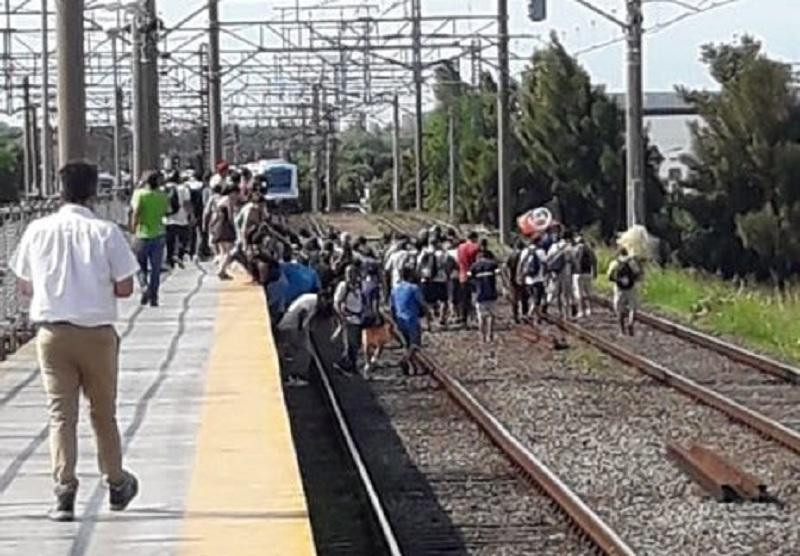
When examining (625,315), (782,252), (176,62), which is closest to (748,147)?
(782,252)

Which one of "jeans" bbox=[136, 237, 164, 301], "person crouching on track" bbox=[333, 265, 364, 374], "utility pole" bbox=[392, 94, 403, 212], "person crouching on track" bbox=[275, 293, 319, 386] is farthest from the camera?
"utility pole" bbox=[392, 94, 403, 212]

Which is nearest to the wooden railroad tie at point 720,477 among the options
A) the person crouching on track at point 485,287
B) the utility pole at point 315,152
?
the person crouching on track at point 485,287

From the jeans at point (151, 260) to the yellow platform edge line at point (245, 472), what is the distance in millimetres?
4279

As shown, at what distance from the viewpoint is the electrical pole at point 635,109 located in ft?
131

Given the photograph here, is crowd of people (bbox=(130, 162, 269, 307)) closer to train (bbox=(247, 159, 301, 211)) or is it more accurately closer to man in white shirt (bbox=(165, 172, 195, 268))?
man in white shirt (bbox=(165, 172, 195, 268))

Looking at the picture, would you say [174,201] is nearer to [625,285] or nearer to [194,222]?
[194,222]

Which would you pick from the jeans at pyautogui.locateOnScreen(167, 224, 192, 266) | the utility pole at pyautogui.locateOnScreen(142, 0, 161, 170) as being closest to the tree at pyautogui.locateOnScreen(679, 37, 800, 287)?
the jeans at pyautogui.locateOnScreen(167, 224, 192, 266)

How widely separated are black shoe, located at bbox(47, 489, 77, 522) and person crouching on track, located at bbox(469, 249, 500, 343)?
79.1ft

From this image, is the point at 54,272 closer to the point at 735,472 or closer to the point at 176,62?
the point at 735,472

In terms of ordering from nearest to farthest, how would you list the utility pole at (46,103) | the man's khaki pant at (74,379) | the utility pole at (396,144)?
the man's khaki pant at (74,379) < the utility pole at (46,103) < the utility pole at (396,144)

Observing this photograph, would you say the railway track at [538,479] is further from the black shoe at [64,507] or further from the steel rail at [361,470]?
the black shoe at [64,507]

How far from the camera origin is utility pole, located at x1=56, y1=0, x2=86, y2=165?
19078 mm

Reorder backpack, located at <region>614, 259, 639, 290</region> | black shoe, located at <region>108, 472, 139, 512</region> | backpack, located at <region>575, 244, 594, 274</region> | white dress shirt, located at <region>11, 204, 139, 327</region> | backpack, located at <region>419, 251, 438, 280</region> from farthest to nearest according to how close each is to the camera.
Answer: backpack, located at <region>419, 251, 438, 280</region>, backpack, located at <region>575, 244, 594, 274</region>, backpack, located at <region>614, 259, 639, 290</region>, black shoe, located at <region>108, 472, 139, 512</region>, white dress shirt, located at <region>11, 204, 139, 327</region>

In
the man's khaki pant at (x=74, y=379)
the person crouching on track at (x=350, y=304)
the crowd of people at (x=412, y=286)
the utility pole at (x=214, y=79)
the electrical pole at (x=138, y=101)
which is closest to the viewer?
the man's khaki pant at (x=74, y=379)
